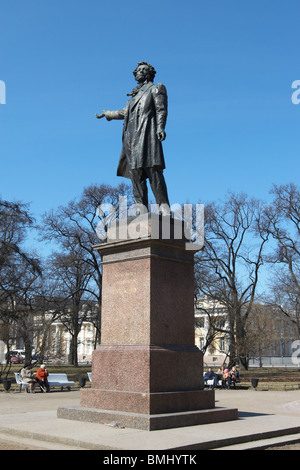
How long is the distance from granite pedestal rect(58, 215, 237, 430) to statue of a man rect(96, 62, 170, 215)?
110cm

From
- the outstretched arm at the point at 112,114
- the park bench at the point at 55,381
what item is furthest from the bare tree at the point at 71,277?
the outstretched arm at the point at 112,114

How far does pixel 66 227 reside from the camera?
124 feet

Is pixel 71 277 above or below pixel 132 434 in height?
above

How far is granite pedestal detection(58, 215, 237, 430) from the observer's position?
8500 millimetres

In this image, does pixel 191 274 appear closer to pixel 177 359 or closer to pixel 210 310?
pixel 177 359

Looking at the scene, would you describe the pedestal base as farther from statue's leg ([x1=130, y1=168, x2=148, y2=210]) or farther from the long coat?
the long coat

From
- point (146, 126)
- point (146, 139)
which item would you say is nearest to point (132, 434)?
point (146, 139)

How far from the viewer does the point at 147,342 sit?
8.84 metres

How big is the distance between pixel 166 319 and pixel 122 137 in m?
4.27

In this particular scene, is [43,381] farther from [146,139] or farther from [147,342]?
[146,139]

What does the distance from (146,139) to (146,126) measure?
10.6 inches

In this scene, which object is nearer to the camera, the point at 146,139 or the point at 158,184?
the point at 158,184

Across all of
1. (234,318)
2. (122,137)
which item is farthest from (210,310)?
(122,137)
